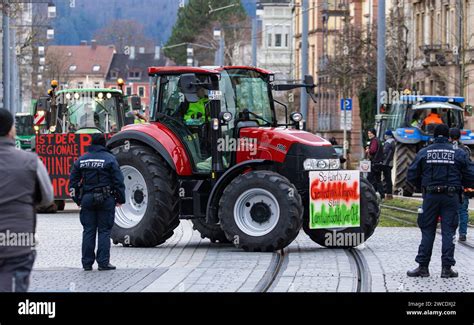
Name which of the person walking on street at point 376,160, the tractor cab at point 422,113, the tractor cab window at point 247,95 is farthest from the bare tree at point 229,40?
the tractor cab window at point 247,95

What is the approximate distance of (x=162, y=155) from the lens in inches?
878

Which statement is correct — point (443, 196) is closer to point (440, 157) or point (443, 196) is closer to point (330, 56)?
point (440, 157)

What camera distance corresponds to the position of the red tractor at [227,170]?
21.2 m

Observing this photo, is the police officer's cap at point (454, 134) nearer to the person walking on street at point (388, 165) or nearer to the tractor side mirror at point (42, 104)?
the tractor side mirror at point (42, 104)

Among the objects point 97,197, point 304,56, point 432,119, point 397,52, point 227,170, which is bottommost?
point 97,197

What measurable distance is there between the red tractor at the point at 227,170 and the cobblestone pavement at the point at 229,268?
376mm

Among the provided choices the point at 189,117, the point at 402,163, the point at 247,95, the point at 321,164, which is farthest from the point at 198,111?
the point at 402,163

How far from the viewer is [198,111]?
896 inches

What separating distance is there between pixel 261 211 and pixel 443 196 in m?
4.17

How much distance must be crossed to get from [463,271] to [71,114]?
66.1ft
